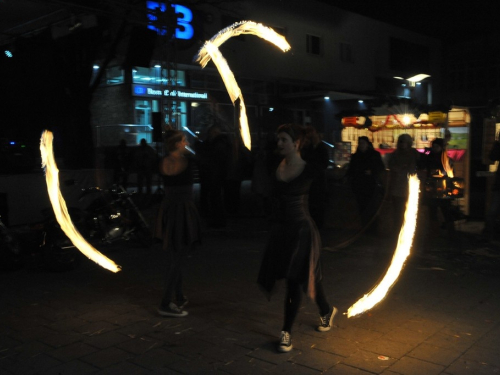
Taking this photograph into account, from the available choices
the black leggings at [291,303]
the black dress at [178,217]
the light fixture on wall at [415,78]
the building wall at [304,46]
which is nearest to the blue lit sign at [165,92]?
the building wall at [304,46]

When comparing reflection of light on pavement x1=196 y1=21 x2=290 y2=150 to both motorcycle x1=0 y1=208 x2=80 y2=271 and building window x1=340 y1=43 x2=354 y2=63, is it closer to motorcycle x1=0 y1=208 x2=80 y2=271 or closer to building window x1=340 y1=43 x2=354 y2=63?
motorcycle x1=0 y1=208 x2=80 y2=271

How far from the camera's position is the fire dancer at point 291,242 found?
467cm

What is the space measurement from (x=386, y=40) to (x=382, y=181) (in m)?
28.0

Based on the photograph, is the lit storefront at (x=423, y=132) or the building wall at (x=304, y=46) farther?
the building wall at (x=304, y=46)

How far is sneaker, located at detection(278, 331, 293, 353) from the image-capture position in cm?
460

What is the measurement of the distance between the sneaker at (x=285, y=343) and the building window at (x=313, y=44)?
27279 mm

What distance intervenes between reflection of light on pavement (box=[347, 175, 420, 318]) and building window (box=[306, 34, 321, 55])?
79.8ft

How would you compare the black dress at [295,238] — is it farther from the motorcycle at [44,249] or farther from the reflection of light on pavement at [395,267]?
the motorcycle at [44,249]

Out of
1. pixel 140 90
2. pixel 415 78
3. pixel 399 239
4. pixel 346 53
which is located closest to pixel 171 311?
pixel 399 239

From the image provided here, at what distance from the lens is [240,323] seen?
5.38 meters

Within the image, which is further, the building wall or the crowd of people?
the building wall

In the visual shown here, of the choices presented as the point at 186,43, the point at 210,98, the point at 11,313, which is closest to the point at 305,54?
the point at 210,98

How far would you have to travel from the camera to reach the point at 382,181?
9961mm

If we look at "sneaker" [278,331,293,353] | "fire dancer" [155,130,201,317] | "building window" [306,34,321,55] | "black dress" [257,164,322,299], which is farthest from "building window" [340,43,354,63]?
"sneaker" [278,331,293,353]
